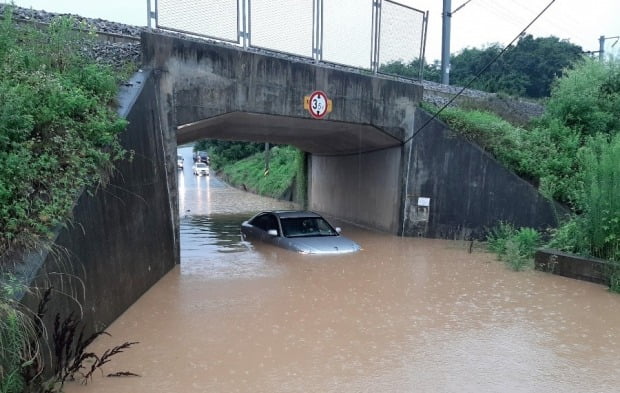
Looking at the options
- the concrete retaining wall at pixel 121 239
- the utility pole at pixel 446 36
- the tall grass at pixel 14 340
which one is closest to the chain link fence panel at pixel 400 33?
the utility pole at pixel 446 36

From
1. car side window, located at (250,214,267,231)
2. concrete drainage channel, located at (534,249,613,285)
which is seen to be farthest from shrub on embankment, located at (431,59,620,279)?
car side window, located at (250,214,267,231)

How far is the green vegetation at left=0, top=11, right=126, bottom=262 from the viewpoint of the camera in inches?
176

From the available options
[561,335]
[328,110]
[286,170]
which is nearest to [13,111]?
[561,335]

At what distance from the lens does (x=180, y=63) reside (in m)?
9.49

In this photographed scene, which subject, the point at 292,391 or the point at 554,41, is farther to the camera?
the point at 554,41

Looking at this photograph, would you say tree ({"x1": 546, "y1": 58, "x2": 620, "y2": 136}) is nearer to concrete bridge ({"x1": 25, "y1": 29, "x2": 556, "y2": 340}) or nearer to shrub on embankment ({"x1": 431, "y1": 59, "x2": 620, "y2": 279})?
shrub on embankment ({"x1": 431, "y1": 59, "x2": 620, "y2": 279})

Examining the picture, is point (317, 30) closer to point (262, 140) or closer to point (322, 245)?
point (322, 245)

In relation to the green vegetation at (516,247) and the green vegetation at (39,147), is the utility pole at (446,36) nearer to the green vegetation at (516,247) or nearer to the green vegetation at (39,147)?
the green vegetation at (516,247)

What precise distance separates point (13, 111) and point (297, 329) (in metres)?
4.08

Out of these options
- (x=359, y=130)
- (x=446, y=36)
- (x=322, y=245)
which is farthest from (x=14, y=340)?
(x=446, y=36)

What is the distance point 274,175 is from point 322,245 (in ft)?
72.5

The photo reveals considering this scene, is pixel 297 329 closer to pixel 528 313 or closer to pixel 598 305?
pixel 528 313

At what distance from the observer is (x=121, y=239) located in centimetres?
633

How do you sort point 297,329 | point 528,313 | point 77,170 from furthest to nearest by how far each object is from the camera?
point 528,313, point 297,329, point 77,170
